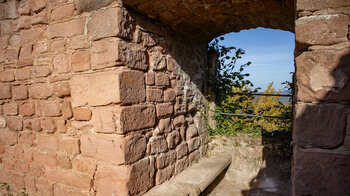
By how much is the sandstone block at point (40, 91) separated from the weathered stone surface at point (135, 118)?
1.01m

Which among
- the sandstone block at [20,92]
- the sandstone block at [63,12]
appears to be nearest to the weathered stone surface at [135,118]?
the sandstone block at [63,12]

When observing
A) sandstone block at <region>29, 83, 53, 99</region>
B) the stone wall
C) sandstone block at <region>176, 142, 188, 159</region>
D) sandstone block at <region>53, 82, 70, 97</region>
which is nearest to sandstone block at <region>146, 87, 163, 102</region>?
the stone wall

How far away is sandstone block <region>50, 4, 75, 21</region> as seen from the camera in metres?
2.07

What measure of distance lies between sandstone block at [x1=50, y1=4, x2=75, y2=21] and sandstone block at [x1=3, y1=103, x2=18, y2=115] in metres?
1.25

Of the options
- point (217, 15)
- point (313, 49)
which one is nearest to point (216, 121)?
point (217, 15)

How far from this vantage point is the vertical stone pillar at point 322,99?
120 centimetres

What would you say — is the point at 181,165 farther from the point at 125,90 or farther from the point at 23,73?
the point at 23,73

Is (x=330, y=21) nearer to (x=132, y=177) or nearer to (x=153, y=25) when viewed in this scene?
(x=153, y=25)

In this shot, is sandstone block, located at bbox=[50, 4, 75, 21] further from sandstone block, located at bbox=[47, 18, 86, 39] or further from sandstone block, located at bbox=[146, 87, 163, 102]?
sandstone block, located at bbox=[146, 87, 163, 102]

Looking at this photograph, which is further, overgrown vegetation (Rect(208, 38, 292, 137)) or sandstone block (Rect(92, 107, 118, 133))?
overgrown vegetation (Rect(208, 38, 292, 137))

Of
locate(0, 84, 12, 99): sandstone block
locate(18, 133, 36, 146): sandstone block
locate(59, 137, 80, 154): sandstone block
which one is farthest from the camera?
locate(0, 84, 12, 99): sandstone block

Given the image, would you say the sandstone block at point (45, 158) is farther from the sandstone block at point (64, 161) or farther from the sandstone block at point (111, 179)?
the sandstone block at point (111, 179)

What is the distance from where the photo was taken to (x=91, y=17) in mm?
1957

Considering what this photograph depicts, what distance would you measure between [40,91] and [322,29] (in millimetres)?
2703
